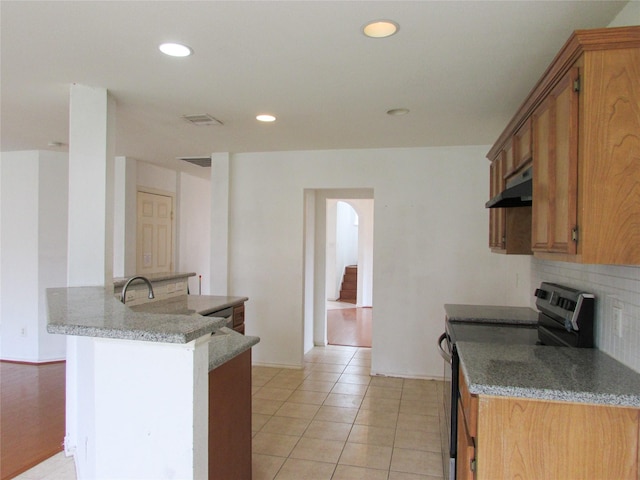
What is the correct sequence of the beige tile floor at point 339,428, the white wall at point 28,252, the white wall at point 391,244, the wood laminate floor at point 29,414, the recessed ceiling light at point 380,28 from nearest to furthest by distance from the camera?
the recessed ceiling light at point 380,28
the beige tile floor at point 339,428
the wood laminate floor at point 29,414
the white wall at point 391,244
the white wall at point 28,252

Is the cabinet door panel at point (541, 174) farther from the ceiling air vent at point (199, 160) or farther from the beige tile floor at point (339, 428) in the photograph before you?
the ceiling air vent at point (199, 160)

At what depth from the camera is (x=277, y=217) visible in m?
4.78

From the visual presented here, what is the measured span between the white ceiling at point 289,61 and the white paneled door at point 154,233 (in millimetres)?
1876

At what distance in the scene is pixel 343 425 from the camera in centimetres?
325

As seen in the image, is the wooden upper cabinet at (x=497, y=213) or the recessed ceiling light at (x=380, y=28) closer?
the recessed ceiling light at (x=380, y=28)

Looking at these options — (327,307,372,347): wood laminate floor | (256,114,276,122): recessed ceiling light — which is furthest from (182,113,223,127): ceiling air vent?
(327,307,372,347): wood laminate floor

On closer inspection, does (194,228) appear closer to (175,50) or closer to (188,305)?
(188,305)

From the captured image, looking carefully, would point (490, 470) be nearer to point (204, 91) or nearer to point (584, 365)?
point (584, 365)

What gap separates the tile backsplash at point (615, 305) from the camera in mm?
1631

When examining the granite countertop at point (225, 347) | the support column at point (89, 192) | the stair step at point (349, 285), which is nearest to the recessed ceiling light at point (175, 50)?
the support column at point (89, 192)

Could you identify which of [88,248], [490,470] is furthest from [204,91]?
[490,470]

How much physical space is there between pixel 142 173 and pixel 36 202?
4.05ft

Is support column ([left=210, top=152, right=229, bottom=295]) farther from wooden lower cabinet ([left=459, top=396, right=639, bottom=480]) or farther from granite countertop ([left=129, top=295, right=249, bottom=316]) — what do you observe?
wooden lower cabinet ([left=459, top=396, right=639, bottom=480])

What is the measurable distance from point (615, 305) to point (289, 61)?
1977mm
